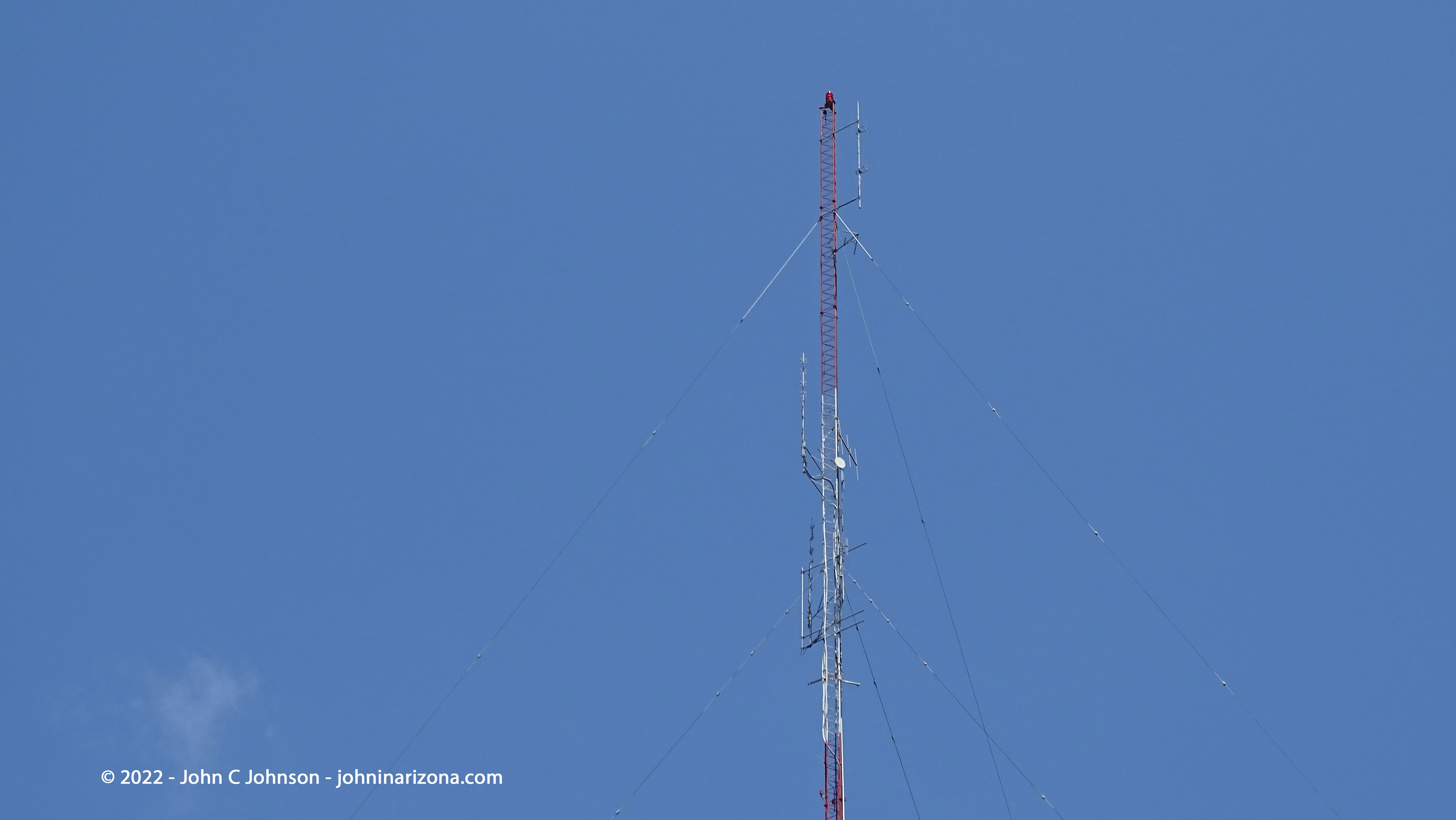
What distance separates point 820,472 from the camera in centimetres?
5975

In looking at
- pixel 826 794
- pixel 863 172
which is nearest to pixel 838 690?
pixel 826 794

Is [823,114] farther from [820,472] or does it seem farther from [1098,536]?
[1098,536]

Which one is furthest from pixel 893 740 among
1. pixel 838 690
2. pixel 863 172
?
pixel 863 172

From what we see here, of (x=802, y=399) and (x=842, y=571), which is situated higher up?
(x=802, y=399)

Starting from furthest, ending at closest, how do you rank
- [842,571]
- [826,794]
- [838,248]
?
1. [838,248]
2. [842,571]
3. [826,794]

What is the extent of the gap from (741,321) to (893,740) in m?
14.1

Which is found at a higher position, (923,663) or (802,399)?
(802,399)

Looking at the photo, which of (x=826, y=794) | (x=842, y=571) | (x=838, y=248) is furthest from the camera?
(x=838, y=248)

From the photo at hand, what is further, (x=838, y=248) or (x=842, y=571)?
(x=838, y=248)

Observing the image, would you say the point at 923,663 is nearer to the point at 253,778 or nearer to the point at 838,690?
the point at 838,690

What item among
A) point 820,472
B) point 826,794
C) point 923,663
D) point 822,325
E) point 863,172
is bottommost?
point 826,794

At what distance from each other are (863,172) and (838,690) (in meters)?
16.4

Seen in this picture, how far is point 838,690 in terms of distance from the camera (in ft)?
185

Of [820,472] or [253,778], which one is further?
[253,778]
